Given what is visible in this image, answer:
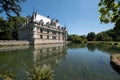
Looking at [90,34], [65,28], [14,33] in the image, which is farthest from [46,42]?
[90,34]

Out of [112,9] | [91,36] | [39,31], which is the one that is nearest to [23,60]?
[112,9]

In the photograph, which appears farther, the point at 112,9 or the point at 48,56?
the point at 48,56

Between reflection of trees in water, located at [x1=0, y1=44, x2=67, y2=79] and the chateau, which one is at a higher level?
the chateau

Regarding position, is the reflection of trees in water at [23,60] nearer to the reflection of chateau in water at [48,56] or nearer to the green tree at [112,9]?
the reflection of chateau in water at [48,56]

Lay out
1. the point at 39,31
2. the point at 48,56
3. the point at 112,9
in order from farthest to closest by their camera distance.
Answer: the point at 39,31, the point at 48,56, the point at 112,9

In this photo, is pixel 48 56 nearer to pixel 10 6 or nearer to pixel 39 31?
pixel 10 6

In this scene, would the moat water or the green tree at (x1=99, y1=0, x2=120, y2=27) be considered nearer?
the green tree at (x1=99, y1=0, x2=120, y2=27)

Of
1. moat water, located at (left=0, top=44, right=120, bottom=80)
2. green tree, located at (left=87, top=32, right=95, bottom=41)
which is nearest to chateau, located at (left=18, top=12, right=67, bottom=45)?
moat water, located at (left=0, top=44, right=120, bottom=80)

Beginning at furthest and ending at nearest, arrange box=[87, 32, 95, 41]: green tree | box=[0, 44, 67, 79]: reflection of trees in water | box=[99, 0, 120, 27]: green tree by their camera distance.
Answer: box=[87, 32, 95, 41]: green tree
box=[0, 44, 67, 79]: reflection of trees in water
box=[99, 0, 120, 27]: green tree

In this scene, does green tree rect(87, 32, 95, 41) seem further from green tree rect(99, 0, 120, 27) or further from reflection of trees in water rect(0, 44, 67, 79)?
green tree rect(99, 0, 120, 27)

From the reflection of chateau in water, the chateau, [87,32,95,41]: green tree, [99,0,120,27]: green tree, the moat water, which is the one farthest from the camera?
[87,32,95,41]: green tree

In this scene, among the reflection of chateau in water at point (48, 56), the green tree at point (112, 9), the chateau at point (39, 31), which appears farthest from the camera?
the chateau at point (39, 31)

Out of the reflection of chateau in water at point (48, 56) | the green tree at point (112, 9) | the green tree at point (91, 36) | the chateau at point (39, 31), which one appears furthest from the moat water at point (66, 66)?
the green tree at point (91, 36)

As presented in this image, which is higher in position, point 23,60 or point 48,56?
point 23,60
